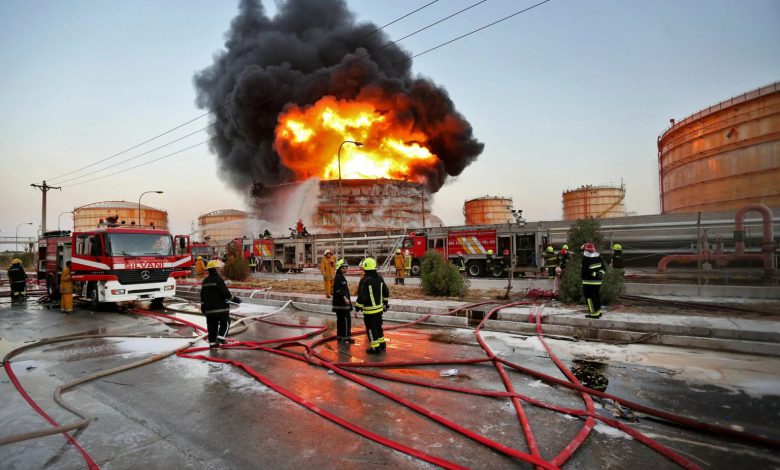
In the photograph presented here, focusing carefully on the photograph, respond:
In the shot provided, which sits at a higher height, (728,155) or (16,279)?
(728,155)

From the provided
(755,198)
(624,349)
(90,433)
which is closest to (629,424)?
(624,349)

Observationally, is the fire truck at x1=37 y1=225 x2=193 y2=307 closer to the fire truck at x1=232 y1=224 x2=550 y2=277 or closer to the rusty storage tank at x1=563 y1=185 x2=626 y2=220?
the fire truck at x1=232 y1=224 x2=550 y2=277

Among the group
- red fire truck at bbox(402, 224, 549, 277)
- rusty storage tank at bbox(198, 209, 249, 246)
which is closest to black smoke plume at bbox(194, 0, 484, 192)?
rusty storage tank at bbox(198, 209, 249, 246)

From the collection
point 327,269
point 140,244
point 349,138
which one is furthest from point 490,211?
point 140,244

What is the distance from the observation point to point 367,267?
662 cm

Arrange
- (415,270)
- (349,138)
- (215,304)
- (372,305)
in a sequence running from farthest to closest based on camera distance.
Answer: (349,138)
(415,270)
(215,304)
(372,305)

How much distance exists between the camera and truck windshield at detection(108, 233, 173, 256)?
37.0ft

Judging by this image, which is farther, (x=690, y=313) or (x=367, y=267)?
(x=690, y=313)

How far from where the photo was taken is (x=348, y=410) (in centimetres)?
429

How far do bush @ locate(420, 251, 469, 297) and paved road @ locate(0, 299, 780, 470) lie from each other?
528 centimetres

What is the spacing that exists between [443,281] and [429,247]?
357 inches

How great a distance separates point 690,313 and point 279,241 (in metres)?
21.8

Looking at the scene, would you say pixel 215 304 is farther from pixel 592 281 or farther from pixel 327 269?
pixel 592 281

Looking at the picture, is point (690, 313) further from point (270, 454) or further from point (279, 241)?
point (279, 241)
